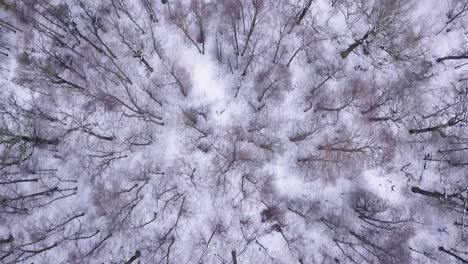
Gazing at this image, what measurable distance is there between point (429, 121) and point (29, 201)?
30.6m

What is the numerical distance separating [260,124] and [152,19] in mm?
11630

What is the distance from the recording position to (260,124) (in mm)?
29812

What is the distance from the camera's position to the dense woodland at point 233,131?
95.6ft

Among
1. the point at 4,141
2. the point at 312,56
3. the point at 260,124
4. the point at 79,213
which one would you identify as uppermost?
the point at 312,56

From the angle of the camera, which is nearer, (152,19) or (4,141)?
(4,141)

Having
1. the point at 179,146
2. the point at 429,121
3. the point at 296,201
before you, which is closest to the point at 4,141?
the point at 179,146

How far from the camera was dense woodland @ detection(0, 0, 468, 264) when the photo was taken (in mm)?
29125

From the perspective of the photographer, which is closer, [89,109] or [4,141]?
[4,141]

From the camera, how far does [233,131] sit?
97.8 feet

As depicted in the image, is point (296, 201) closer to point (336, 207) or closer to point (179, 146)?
point (336, 207)

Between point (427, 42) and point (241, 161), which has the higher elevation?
point (427, 42)

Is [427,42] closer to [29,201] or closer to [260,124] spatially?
[260,124]

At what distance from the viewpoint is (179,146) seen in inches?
1174

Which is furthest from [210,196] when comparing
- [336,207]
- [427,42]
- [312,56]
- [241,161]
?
[427,42]
